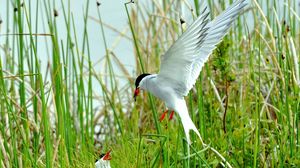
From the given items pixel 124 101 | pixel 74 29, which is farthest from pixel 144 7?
pixel 74 29

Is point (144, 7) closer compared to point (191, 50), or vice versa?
point (191, 50)

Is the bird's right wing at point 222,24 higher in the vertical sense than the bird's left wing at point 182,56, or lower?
higher

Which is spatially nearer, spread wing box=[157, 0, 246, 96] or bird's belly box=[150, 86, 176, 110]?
spread wing box=[157, 0, 246, 96]

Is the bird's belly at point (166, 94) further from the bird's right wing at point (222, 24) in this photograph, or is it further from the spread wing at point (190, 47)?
the bird's right wing at point (222, 24)

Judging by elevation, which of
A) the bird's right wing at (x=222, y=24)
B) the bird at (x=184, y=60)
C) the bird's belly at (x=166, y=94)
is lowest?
A: the bird's belly at (x=166, y=94)

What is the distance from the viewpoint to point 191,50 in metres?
1.64

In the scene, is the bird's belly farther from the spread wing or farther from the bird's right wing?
the bird's right wing

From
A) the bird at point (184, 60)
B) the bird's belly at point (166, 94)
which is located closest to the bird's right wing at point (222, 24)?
the bird at point (184, 60)

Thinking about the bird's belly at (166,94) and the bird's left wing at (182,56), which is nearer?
the bird's left wing at (182,56)

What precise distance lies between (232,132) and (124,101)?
159 centimetres

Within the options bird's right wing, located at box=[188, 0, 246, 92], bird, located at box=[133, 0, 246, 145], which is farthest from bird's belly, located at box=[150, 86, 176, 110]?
bird's right wing, located at box=[188, 0, 246, 92]

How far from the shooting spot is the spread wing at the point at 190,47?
5.20ft

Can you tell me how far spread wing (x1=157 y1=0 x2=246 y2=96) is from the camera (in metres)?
1.59

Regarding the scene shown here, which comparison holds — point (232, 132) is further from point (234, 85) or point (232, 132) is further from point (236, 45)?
point (236, 45)
